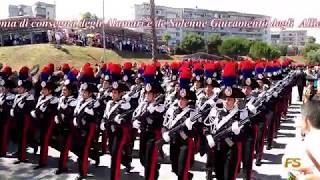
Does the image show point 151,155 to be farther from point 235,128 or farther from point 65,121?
point 65,121

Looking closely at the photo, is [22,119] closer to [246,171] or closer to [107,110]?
[107,110]

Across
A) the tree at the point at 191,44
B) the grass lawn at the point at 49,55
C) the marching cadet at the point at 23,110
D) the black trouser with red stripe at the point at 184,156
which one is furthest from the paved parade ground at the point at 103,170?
the tree at the point at 191,44

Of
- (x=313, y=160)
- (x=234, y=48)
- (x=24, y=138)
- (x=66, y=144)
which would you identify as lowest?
(x=234, y=48)

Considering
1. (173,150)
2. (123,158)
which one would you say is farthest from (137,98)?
(173,150)

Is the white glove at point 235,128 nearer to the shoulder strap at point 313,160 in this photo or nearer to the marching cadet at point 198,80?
the marching cadet at point 198,80

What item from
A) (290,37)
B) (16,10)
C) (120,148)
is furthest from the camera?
(290,37)

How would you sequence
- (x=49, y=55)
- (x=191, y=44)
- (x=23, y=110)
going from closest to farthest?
(x=23, y=110)
(x=49, y=55)
(x=191, y=44)

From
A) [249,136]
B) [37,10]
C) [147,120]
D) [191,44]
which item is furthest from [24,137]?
[37,10]

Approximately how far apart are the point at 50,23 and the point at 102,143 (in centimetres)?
4081

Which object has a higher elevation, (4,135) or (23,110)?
(23,110)

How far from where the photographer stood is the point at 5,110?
396 inches

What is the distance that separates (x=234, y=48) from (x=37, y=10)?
4608cm

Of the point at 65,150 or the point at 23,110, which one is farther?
the point at 23,110

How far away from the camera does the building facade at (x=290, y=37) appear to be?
149125 millimetres
